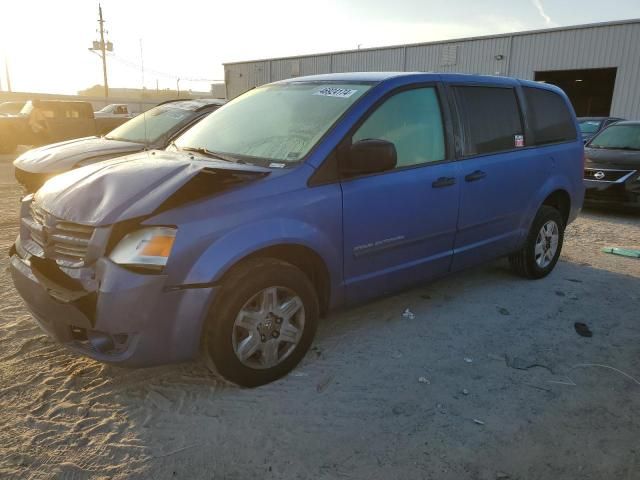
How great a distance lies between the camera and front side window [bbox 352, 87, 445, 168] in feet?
11.1

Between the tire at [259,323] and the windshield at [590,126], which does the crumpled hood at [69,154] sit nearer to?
the tire at [259,323]

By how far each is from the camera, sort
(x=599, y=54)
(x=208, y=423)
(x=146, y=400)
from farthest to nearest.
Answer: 1. (x=599, y=54)
2. (x=146, y=400)
3. (x=208, y=423)

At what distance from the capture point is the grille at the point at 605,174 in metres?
8.00

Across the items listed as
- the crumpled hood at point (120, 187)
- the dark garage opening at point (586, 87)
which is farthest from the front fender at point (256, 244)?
the dark garage opening at point (586, 87)

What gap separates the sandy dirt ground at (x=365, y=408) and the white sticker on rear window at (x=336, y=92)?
1.68 m

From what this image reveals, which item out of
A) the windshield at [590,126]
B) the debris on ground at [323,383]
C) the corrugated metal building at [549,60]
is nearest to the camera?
the debris on ground at [323,383]

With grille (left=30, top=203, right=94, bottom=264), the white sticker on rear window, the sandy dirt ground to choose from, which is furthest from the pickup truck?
grille (left=30, top=203, right=94, bottom=264)

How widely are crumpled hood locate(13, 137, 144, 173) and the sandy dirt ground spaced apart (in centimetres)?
224

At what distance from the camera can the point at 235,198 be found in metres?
2.71

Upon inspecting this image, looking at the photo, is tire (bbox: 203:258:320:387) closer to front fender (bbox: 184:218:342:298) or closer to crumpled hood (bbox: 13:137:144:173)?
front fender (bbox: 184:218:342:298)

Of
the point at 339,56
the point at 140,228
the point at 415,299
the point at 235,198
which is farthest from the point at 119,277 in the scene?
the point at 339,56

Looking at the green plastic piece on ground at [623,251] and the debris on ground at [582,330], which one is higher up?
the green plastic piece on ground at [623,251]

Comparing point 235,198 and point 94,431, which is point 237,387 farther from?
point 235,198

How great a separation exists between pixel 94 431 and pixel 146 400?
33 centimetres
